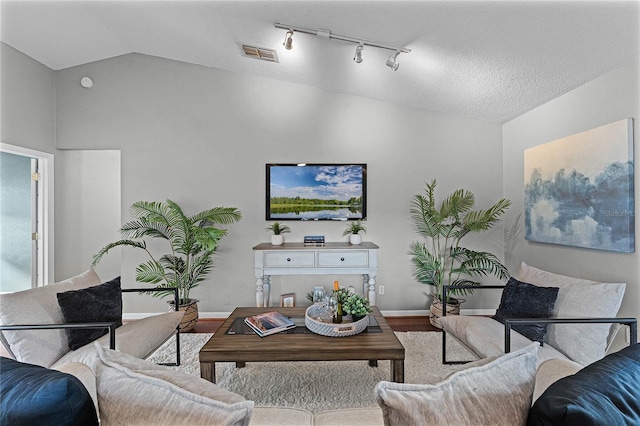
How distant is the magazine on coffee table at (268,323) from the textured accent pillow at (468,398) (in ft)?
4.90

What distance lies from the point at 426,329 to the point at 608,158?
218cm

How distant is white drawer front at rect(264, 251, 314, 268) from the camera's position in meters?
3.52

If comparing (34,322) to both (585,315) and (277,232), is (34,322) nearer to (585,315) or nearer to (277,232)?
(277,232)

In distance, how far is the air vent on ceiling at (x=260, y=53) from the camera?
3.29 metres

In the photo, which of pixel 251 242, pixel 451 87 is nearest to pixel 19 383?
pixel 251 242

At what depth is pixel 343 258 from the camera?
11.6ft

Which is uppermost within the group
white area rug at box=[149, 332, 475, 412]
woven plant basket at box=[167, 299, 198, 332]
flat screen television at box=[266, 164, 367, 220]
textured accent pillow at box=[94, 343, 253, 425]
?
flat screen television at box=[266, 164, 367, 220]

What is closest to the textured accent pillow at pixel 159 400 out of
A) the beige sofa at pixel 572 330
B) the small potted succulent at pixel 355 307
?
the small potted succulent at pixel 355 307

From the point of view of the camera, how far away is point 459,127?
156 inches

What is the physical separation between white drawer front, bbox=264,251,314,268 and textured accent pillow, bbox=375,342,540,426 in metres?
2.74

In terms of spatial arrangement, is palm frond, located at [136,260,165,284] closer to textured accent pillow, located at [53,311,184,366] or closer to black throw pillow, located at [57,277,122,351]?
textured accent pillow, located at [53,311,184,366]

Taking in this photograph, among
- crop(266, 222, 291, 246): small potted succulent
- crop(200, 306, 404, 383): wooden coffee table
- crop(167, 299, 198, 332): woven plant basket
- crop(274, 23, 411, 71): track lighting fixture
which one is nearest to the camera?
crop(200, 306, 404, 383): wooden coffee table

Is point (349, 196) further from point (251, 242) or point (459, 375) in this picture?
point (459, 375)

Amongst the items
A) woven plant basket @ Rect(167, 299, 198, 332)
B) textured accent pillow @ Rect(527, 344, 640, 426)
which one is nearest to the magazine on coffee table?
woven plant basket @ Rect(167, 299, 198, 332)
